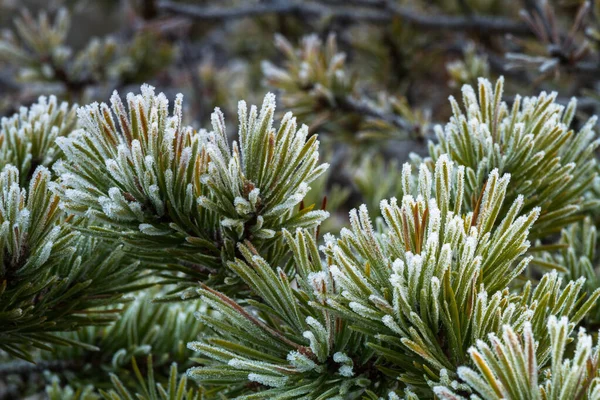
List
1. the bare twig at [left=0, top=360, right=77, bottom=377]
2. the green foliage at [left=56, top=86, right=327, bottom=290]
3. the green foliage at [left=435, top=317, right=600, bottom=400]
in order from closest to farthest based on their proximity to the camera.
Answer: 1. the green foliage at [left=435, top=317, right=600, bottom=400]
2. the green foliage at [left=56, top=86, right=327, bottom=290]
3. the bare twig at [left=0, top=360, right=77, bottom=377]

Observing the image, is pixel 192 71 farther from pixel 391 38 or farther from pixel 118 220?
pixel 118 220

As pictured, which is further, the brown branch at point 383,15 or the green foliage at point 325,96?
the brown branch at point 383,15

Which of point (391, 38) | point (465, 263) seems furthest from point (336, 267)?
point (391, 38)

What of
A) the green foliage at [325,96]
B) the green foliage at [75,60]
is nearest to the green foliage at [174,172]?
the green foliage at [325,96]

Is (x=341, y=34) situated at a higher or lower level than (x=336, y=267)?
higher

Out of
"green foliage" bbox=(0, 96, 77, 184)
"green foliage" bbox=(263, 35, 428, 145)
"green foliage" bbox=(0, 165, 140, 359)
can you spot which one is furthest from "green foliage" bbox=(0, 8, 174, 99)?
"green foliage" bbox=(0, 165, 140, 359)

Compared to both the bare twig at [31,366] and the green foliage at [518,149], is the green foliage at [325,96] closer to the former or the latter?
the green foliage at [518,149]

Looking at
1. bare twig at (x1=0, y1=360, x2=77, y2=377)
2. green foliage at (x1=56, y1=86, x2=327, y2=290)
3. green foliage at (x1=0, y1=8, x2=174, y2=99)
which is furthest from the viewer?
green foliage at (x1=0, y1=8, x2=174, y2=99)

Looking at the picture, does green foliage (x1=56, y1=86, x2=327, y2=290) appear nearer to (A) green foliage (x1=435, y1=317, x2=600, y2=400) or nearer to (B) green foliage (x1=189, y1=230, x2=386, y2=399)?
(B) green foliage (x1=189, y1=230, x2=386, y2=399)

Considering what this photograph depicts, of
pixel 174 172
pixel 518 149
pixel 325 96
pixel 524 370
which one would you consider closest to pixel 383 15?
pixel 325 96

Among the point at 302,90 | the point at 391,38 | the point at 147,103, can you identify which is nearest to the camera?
the point at 147,103

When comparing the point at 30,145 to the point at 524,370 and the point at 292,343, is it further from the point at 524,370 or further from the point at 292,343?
the point at 524,370
